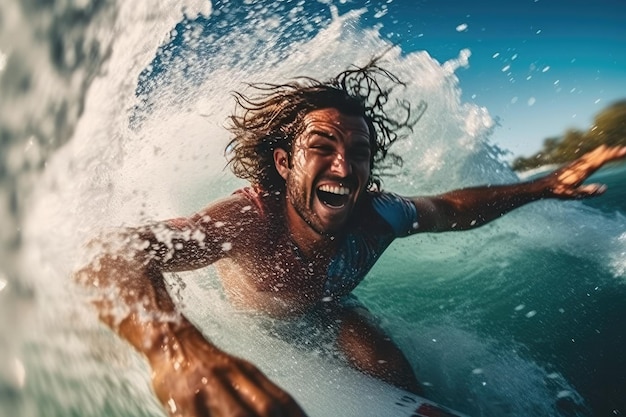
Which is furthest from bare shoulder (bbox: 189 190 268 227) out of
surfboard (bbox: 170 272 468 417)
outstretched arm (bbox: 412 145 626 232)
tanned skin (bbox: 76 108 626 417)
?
outstretched arm (bbox: 412 145 626 232)

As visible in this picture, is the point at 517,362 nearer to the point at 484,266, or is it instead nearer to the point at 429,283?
the point at 429,283

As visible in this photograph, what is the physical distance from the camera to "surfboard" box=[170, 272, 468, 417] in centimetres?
180

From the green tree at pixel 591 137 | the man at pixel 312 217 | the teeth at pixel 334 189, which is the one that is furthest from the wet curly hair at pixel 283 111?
the green tree at pixel 591 137

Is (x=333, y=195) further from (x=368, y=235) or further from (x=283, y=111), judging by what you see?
(x=283, y=111)

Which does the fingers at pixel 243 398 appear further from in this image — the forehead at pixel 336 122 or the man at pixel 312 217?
the forehead at pixel 336 122

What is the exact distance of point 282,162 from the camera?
7.22 feet

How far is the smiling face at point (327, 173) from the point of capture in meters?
1.94

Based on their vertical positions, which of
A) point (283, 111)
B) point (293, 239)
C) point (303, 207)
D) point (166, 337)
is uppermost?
point (283, 111)

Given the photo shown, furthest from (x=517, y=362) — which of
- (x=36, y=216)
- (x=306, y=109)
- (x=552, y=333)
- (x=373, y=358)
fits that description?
(x=36, y=216)

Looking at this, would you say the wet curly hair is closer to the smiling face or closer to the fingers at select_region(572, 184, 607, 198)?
the smiling face

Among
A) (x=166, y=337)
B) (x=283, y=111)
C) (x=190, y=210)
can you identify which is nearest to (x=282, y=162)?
(x=283, y=111)

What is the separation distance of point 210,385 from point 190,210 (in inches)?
133

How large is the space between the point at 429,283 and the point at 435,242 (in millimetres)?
1025

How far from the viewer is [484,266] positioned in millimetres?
5340
